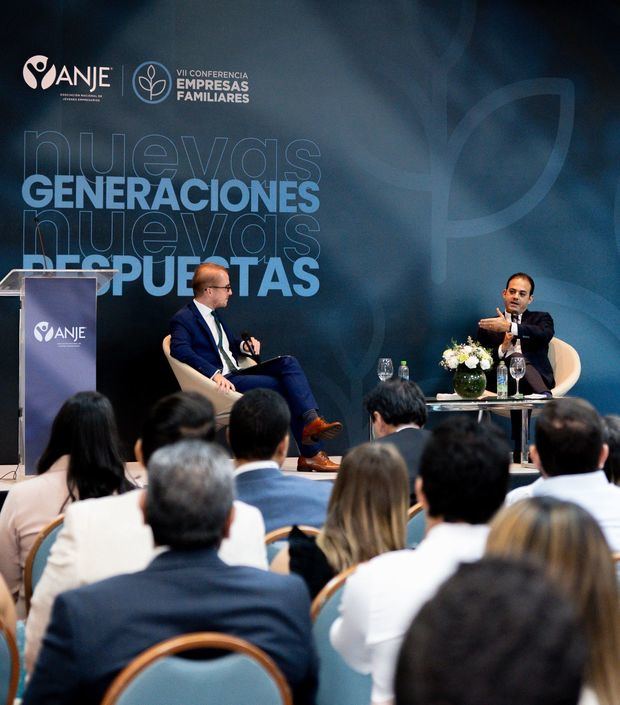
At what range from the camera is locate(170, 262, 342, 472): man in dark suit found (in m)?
6.92

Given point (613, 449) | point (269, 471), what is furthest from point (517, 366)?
point (269, 471)

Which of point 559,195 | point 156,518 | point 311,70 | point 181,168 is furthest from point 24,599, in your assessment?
point 559,195

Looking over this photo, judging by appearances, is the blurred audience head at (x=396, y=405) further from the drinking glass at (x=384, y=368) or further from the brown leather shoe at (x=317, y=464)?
the drinking glass at (x=384, y=368)

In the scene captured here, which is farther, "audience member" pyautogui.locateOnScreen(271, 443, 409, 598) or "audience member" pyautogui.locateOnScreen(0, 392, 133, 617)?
"audience member" pyautogui.locateOnScreen(0, 392, 133, 617)

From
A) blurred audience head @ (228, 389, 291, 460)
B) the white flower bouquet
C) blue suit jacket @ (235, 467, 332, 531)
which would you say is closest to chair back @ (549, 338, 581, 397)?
the white flower bouquet

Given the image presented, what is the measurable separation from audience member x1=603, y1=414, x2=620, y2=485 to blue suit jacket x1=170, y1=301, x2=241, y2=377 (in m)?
3.56

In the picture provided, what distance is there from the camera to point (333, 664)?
99.6 inches

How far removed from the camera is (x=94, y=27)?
24.5 feet

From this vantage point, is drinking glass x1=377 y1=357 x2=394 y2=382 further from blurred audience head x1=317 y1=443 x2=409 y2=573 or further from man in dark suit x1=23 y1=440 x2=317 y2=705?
man in dark suit x1=23 y1=440 x2=317 y2=705

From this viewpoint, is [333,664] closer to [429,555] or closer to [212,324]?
[429,555]

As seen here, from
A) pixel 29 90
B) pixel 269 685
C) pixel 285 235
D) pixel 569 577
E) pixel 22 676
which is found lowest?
pixel 22 676

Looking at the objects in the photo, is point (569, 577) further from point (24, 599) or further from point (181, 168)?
point (181, 168)

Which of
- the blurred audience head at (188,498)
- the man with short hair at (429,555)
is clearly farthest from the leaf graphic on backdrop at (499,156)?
the blurred audience head at (188,498)

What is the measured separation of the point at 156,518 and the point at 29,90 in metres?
6.02
